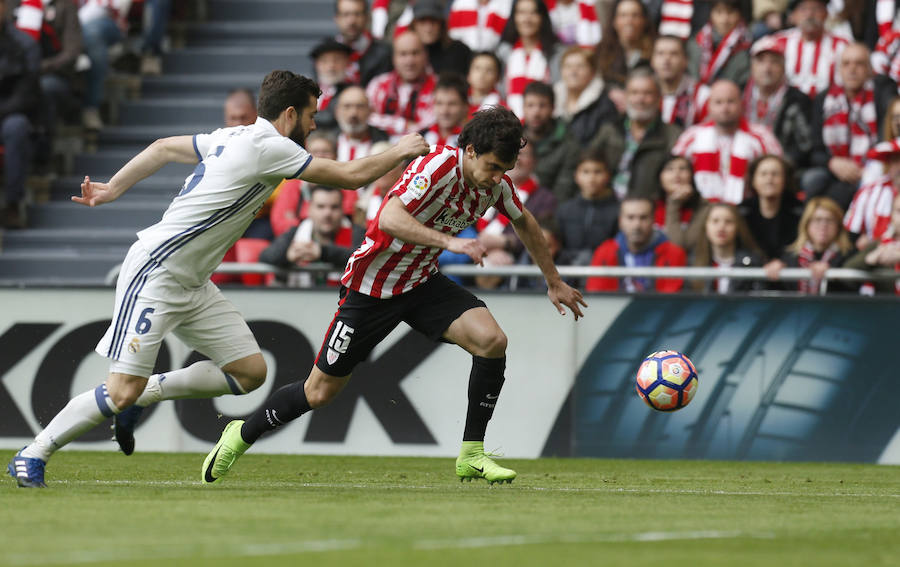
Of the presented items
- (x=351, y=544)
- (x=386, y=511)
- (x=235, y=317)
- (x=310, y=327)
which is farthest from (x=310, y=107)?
(x=310, y=327)

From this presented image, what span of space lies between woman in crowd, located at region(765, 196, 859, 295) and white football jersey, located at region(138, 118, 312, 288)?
529cm

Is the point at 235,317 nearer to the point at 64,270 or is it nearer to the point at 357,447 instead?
the point at 357,447

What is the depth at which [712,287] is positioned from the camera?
492 inches

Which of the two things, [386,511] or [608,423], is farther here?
[608,423]

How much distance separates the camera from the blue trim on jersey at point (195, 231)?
798 cm

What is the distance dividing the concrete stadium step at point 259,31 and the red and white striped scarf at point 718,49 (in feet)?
16.0

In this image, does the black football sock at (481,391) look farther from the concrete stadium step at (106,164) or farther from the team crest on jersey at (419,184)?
the concrete stadium step at (106,164)

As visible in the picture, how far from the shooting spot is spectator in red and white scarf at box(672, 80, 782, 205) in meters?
13.1

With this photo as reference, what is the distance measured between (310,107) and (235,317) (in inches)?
51.5

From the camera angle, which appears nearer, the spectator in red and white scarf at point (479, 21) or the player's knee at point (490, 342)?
the player's knee at point (490, 342)

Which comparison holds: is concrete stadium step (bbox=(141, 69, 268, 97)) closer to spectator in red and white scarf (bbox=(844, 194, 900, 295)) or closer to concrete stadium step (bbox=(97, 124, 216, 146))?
concrete stadium step (bbox=(97, 124, 216, 146))

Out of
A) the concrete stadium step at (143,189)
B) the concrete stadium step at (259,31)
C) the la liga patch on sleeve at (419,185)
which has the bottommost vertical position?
the concrete stadium step at (143,189)

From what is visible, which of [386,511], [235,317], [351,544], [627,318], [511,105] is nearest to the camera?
[351,544]

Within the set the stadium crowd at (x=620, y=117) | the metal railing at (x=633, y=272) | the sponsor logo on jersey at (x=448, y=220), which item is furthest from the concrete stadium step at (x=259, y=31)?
the sponsor logo on jersey at (x=448, y=220)
